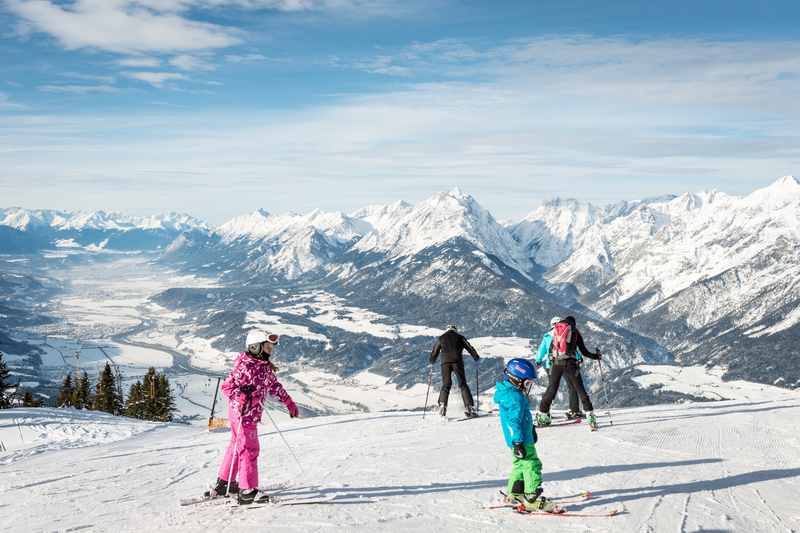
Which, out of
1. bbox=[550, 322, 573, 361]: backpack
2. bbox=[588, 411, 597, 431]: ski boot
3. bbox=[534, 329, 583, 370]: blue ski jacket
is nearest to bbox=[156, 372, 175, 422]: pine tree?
bbox=[534, 329, 583, 370]: blue ski jacket

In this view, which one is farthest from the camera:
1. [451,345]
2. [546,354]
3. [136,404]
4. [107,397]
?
[107,397]

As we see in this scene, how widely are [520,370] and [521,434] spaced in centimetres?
99

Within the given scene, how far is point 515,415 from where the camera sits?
33.2 feet

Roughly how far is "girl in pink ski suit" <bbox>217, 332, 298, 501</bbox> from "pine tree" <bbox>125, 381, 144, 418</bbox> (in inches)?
1950

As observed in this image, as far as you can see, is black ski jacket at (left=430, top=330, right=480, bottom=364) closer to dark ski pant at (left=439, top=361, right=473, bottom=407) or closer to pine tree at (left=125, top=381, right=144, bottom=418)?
dark ski pant at (left=439, top=361, right=473, bottom=407)

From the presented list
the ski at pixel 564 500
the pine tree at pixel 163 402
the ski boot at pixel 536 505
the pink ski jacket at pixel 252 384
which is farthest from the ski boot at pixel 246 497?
the pine tree at pixel 163 402

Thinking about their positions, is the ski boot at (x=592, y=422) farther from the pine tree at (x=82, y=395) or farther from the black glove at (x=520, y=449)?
the pine tree at (x=82, y=395)

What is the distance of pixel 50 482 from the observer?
13.7m

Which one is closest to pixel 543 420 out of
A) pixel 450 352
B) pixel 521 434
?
pixel 450 352

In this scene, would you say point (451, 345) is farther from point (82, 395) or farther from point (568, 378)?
point (82, 395)

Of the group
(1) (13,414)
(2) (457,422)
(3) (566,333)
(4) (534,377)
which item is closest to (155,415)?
(1) (13,414)

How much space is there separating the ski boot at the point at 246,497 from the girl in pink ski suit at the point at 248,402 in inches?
0.7

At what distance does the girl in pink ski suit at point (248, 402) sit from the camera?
1081 centimetres

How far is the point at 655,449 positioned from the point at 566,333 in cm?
365
